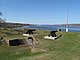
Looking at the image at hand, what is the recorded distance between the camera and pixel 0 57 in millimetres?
22531

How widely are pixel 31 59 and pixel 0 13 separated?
45.2 metres

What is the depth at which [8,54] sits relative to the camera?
24.2 m

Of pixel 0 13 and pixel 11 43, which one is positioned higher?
pixel 0 13

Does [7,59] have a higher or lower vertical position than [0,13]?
lower

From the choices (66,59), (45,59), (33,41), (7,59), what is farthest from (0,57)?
(33,41)

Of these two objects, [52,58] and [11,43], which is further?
[11,43]

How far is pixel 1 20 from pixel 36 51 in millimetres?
43822

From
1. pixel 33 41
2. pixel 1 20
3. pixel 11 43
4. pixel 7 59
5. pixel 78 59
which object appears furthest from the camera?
pixel 1 20

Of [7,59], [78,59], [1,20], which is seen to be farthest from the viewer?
[1,20]

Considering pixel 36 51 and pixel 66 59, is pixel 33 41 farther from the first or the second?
pixel 66 59

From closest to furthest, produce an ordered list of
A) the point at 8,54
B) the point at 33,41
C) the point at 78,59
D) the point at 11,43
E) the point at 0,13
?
the point at 78,59 < the point at 8,54 < the point at 11,43 < the point at 33,41 < the point at 0,13

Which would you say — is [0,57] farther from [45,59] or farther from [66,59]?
[66,59]

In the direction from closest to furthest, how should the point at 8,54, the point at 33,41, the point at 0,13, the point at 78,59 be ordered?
the point at 78,59, the point at 8,54, the point at 33,41, the point at 0,13

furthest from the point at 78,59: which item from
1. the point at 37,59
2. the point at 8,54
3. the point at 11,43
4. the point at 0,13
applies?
the point at 0,13
